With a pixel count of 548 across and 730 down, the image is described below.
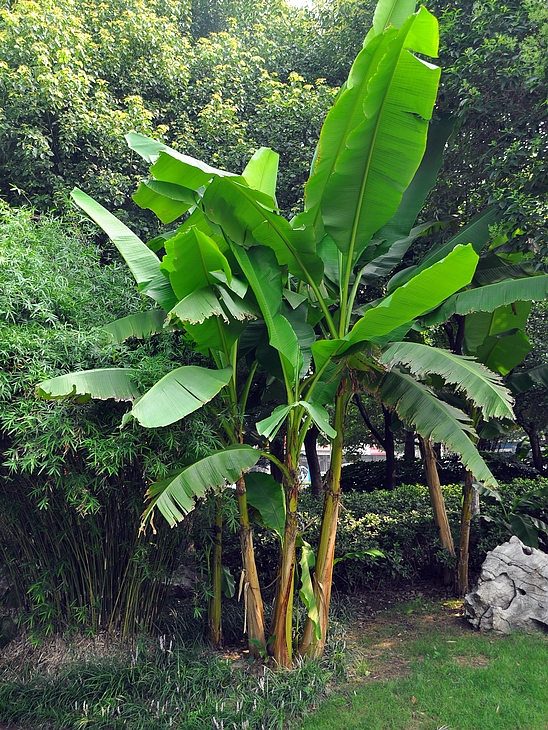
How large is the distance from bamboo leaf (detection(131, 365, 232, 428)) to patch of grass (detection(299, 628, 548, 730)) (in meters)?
2.60

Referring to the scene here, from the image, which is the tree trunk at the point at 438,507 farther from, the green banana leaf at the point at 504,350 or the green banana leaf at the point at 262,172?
the green banana leaf at the point at 262,172

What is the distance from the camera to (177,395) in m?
3.50

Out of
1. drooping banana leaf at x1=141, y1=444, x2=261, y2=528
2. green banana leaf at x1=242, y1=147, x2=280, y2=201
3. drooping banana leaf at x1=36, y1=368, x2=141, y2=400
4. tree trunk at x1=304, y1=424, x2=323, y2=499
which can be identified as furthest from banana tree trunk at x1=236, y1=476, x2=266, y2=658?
tree trunk at x1=304, y1=424, x2=323, y2=499

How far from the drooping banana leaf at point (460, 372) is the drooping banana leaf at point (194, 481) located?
1.29 m

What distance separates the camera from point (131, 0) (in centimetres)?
809

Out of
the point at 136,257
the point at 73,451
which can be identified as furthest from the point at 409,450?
the point at 73,451

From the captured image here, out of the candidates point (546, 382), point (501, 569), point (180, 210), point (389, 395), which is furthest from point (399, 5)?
point (501, 569)

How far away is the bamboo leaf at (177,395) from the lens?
3.21 m

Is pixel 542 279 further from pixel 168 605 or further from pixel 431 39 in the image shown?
pixel 168 605

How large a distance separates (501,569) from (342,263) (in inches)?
141

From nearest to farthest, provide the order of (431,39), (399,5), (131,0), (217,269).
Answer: (431,39) < (217,269) < (399,5) < (131,0)

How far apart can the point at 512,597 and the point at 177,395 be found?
4376 millimetres

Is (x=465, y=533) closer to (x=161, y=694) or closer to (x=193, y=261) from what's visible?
(x=161, y=694)

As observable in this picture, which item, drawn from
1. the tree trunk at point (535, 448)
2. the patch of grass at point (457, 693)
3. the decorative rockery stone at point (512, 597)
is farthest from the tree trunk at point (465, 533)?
the tree trunk at point (535, 448)
